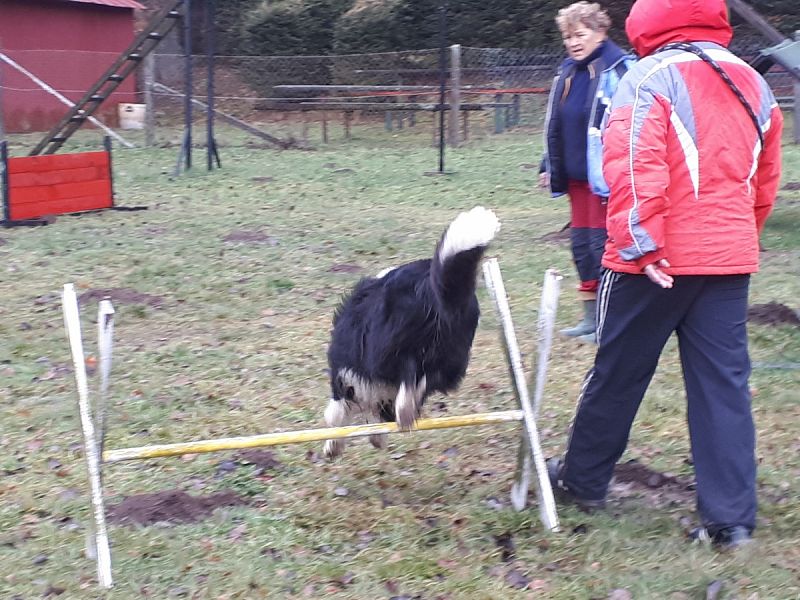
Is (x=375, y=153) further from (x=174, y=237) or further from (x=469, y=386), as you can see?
(x=469, y=386)

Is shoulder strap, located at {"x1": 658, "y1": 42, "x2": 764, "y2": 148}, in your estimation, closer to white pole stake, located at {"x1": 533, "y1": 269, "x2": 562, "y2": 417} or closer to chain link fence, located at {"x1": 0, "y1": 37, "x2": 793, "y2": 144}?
white pole stake, located at {"x1": 533, "y1": 269, "x2": 562, "y2": 417}

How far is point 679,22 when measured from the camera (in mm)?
2939

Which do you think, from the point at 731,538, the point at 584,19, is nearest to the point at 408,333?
the point at 731,538

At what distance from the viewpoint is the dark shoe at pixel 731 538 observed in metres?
3.05

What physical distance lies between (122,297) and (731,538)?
4957mm

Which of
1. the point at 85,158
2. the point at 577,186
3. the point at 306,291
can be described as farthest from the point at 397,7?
the point at 577,186

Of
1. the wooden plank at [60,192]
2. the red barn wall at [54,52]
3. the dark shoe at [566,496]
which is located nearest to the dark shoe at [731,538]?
the dark shoe at [566,496]

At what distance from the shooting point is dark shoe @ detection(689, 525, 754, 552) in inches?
120

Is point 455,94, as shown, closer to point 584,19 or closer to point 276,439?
point 584,19

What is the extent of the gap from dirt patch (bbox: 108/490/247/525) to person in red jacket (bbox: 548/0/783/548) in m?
1.55

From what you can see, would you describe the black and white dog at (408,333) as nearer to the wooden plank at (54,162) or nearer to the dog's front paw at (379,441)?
the dog's front paw at (379,441)

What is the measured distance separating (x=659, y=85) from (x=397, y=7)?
21.2 m

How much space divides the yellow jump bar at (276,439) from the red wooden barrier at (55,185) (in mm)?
7303

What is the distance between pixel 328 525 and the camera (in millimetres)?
3467
